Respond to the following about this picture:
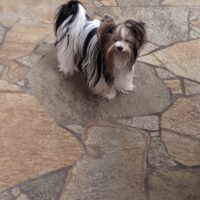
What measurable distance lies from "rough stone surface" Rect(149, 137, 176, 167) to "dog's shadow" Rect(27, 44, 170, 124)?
0.33m

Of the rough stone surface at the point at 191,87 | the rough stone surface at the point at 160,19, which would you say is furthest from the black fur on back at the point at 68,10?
the rough stone surface at the point at 191,87

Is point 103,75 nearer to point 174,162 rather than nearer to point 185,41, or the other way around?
point 174,162

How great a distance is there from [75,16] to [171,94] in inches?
42.3

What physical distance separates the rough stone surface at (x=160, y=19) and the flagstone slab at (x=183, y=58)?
0.11 meters

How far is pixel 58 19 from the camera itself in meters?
3.53

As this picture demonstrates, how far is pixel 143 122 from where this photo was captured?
11.2ft

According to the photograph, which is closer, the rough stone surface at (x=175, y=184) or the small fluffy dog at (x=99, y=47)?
the rough stone surface at (x=175, y=184)

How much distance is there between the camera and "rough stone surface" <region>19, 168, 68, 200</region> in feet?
9.42

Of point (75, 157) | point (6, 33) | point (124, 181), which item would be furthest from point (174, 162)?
point (6, 33)

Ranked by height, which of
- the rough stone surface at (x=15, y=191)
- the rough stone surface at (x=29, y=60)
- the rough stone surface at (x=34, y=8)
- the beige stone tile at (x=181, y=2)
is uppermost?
the beige stone tile at (x=181, y=2)

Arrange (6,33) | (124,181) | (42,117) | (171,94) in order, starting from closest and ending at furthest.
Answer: (124,181)
(42,117)
(171,94)
(6,33)

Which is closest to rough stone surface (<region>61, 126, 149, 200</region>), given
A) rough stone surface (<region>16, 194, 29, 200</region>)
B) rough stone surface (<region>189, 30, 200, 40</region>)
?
rough stone surface (<region>16, 194, 29, 200</region>)

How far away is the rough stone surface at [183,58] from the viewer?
3898mm

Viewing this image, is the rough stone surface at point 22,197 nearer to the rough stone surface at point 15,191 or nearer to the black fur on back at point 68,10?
the rough stone surface at point 15,191
